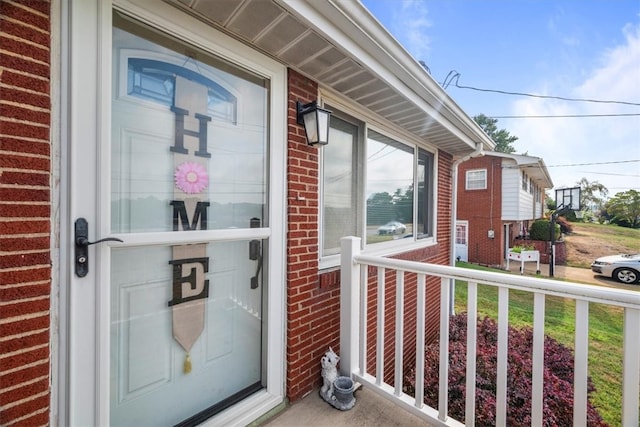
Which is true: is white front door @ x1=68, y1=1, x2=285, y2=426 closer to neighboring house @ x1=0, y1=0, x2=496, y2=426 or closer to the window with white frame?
neighboring house @ x1=0, y1=0, x2=496, y2=426

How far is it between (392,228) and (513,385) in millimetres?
1923

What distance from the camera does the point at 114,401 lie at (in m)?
1.36

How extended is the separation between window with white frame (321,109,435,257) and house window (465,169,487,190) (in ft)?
29.2

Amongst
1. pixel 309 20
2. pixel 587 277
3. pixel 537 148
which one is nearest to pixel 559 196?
pixel 587 277

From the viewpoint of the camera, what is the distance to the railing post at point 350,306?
2.08 m

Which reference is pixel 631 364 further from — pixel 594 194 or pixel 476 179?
pixel 594 194

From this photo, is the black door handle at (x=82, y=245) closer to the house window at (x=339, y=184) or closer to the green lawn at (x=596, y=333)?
the house window at (x=339, y=184)

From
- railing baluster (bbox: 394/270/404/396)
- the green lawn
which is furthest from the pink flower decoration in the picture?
the green lawn

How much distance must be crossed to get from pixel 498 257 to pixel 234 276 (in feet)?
39.7

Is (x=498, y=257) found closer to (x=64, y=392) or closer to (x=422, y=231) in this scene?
(x=422, y=231)

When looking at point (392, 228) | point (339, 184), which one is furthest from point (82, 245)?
point (392, 228)

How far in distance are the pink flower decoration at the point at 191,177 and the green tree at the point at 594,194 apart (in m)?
35.8

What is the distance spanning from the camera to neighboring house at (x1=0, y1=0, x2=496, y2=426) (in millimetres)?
1061

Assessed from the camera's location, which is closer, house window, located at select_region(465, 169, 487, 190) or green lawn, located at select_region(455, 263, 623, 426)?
green lawn, located at select_region(455, 263, 623, 426)
